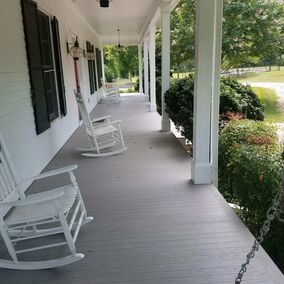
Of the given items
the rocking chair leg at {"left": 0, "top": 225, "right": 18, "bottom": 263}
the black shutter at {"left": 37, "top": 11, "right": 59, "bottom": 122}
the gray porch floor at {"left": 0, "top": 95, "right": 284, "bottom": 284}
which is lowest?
the gray porch floor at {"left": 0, "top": 95, "right": 284, "bottom": 284}

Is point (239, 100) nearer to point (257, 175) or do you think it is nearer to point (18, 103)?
point (257, 175)

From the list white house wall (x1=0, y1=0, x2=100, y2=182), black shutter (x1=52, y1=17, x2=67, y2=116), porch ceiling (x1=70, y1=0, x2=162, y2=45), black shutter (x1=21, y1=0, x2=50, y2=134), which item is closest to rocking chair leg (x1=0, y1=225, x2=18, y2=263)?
white house wall (x1=0, y1=0, x2=100, y2=182)

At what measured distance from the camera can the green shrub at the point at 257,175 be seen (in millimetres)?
2457

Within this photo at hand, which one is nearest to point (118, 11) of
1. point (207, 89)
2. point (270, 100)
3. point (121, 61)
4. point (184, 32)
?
point (184, 32)

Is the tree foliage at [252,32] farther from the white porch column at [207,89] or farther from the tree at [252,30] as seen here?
the white porch column at [207,89]

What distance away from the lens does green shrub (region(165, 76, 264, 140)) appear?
4.79 meters

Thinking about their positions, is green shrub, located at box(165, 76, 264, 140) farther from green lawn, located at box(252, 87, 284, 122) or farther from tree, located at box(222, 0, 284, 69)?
tree, located at box(222, 0, 284, 69)

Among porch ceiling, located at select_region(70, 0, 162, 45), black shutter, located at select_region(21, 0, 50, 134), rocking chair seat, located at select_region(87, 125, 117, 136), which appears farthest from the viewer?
porch ceiling, located at select_region(70, 0, 162, 45)

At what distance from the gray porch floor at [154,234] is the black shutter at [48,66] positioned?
1.24 m

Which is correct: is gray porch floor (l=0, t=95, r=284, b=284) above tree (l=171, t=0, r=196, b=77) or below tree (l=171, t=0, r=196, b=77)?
below

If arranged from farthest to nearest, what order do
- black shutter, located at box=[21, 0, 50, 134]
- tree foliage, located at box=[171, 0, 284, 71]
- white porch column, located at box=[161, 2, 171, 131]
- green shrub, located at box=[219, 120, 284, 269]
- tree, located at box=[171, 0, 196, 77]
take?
1. tree, located at box=[171, 0, 196, 77]
2. tree foliage, located at box=[171, 0, 284, 71]
3. white porch column, located at box=[161, 2, 171, 131]
4. black shutter, located at box=[21, 0, 50, 134]
5. green shrub, located at box=[219, 120, 284, 269]

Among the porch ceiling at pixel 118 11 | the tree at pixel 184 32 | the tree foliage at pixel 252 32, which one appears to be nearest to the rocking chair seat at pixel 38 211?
the porch ceiling at pixel 118 11

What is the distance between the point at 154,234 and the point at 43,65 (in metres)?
3.10

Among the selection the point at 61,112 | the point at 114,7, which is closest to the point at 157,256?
the point at 61,112
